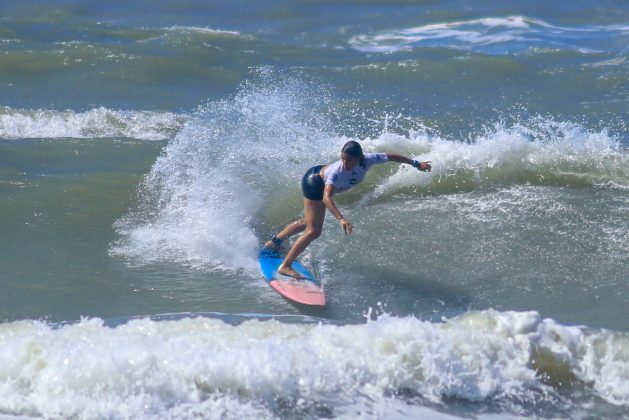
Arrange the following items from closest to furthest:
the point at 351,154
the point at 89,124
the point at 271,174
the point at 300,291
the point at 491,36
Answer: the point at 300,291 → the point at 351,154 → the point at 271,174 → the point at 89,124 → the point at 491,36

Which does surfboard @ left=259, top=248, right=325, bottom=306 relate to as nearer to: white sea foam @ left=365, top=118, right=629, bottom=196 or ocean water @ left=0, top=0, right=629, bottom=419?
ocean water @ left=0, top=0, right=629, bottom=419

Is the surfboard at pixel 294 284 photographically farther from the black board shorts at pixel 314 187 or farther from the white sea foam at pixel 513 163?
the white sea foam at pixel 513 163

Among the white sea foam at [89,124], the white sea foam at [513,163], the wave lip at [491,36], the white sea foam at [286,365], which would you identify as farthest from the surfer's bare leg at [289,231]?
the wave lip at [491,36]

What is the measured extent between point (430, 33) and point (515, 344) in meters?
14.6

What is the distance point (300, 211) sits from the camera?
10.6 meters

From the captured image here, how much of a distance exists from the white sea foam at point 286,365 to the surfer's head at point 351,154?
6.65ft

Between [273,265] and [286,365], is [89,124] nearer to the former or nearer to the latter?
[273,265]

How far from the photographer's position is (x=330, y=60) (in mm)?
18172

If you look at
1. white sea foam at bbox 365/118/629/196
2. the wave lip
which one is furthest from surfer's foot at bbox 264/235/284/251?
the wave lip

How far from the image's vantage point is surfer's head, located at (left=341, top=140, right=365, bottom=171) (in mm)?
8445

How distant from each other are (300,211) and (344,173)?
197cm

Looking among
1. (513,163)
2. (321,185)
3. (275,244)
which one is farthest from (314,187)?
(513,163)

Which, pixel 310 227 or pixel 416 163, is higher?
pixel 416 163

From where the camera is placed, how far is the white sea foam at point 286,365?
5895mm
